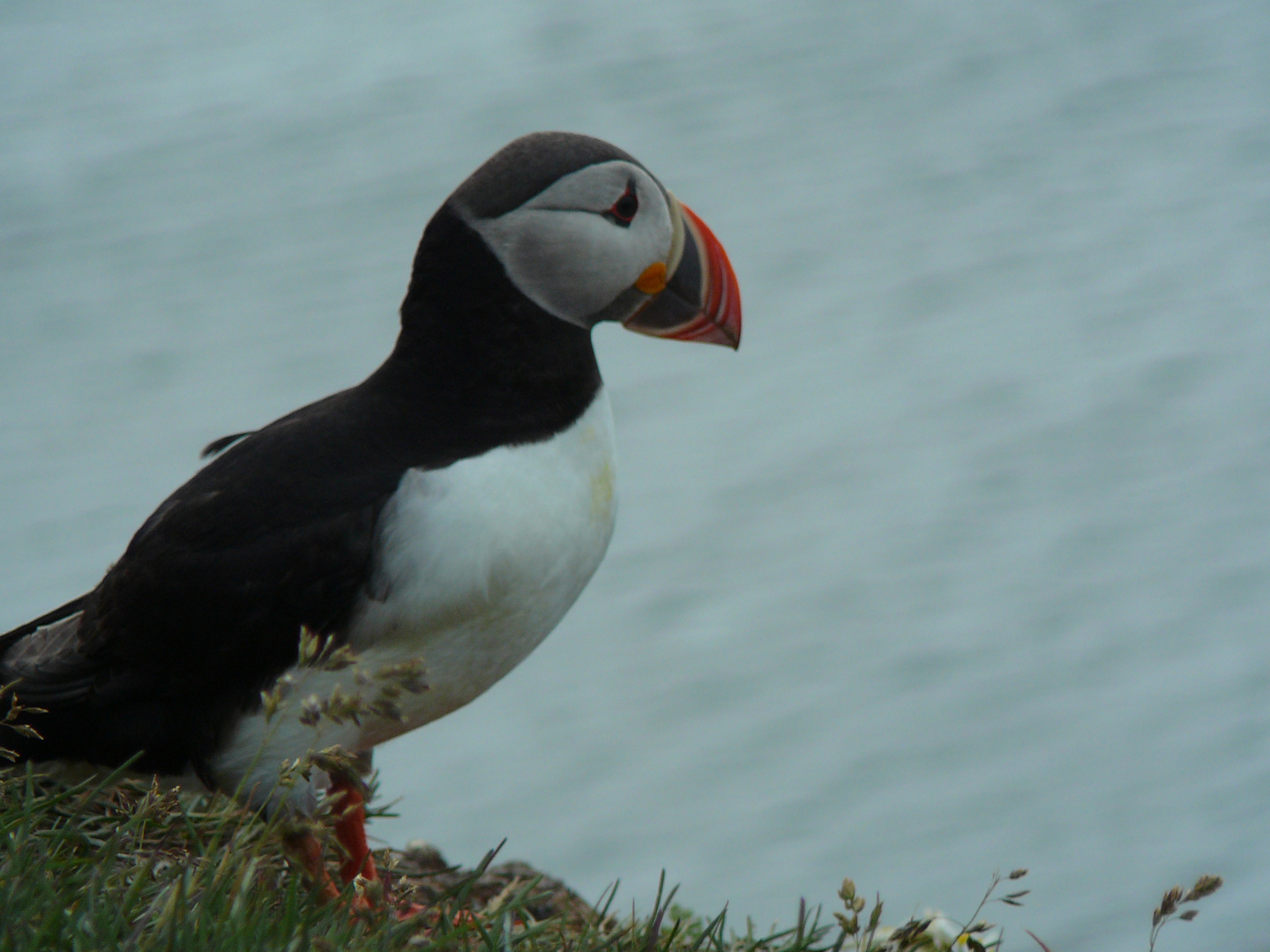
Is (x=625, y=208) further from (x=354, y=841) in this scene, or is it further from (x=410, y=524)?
(x=354, y=841)

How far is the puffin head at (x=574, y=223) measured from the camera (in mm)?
2543

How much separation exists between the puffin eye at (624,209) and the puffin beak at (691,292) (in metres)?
0.12

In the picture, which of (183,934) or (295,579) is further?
(295,579)

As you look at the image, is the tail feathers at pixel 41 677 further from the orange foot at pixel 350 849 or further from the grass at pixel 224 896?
the orange foot at pixel 350 849

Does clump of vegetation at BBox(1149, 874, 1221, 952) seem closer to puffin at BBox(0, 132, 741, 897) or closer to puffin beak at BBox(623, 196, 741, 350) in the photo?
puffin at BBox(0, 132, 741, 897)

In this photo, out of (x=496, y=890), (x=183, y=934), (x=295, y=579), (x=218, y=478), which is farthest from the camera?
(x=496, y=890)

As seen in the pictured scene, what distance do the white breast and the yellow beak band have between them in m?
0.29

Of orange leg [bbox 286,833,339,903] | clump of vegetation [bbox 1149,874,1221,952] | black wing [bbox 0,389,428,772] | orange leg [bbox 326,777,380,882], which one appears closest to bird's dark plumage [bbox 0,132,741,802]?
black wing [bbox 0,389,428,772]

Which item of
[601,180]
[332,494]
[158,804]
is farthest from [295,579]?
[601,180]

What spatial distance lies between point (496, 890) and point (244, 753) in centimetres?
90

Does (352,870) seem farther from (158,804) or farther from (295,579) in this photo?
(295,579)

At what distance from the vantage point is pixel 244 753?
246 centimetres

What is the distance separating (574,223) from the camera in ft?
8.36

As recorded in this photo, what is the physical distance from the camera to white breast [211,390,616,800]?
2361 mm
